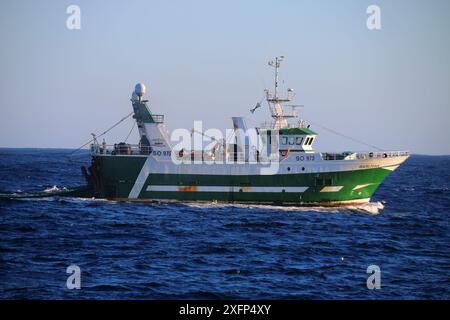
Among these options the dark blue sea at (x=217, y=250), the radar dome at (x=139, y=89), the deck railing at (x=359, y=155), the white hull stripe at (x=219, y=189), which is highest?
the radar dome at (x=139, y=89)

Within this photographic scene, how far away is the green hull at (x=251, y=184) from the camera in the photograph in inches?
1873

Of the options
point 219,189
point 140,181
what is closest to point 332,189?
point 219,189

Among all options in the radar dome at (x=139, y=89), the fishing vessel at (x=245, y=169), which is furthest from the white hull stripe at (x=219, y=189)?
the radar dome at (x=139, y=89)

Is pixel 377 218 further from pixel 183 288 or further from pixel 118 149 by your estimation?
pixel 183 288

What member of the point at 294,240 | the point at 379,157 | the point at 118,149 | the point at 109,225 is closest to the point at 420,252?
the point at 294,240

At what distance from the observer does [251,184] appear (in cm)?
4809

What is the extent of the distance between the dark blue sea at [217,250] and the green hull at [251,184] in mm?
1018

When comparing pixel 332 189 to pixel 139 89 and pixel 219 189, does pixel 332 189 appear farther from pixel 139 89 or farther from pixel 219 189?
pixel 139 89

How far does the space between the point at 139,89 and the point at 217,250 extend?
22787 millimetres

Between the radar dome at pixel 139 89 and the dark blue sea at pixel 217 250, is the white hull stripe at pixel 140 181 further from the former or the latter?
the radar dome at pixel 139 89

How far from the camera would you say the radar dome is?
52.3 m

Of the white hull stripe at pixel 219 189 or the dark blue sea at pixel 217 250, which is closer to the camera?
the dark blue sea at pixel 217 250

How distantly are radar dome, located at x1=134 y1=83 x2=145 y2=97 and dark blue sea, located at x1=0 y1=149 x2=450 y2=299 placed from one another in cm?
942

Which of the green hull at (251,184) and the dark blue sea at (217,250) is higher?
the green hull at (251,184)
